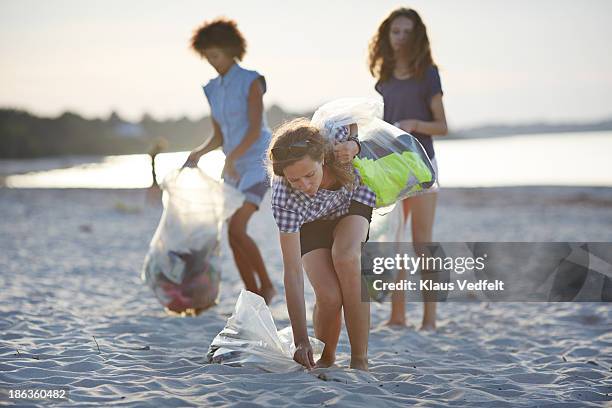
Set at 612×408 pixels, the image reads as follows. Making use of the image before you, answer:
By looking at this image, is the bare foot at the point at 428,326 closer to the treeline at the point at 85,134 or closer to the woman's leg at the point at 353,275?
the woman's leg at the point at 353,275

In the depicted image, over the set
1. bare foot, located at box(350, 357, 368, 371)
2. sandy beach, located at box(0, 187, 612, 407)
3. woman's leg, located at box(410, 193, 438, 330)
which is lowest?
sandy beach, located at box(0, 187, 612, 407)

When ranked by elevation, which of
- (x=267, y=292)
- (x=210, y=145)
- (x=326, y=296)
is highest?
(x=210, y=145)

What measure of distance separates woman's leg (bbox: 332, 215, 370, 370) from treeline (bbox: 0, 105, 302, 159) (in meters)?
19.1

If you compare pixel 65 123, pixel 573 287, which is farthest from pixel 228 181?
pixel 65 123

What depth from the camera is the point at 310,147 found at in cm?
288

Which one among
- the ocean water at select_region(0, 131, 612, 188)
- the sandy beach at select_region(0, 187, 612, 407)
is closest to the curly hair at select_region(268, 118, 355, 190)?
the sandy beach at select_region(0, 187, 612, 407)

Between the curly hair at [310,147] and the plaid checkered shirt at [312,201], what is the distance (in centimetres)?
7

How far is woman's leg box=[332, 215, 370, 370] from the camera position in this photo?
3.04m

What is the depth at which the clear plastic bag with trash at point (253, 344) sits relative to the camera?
10.3 feet

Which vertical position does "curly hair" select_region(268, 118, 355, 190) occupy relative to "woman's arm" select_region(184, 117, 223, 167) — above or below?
below

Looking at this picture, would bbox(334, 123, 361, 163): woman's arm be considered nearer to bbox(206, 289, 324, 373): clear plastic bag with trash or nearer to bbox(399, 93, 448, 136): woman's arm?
bbox(206, 289, 324, 373): clear plastic bag with trash

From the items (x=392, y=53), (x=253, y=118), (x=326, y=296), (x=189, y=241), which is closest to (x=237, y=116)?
(x=253, y=118)

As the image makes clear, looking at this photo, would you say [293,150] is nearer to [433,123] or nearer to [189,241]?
[433,123]

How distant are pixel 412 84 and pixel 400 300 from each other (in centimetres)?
127
